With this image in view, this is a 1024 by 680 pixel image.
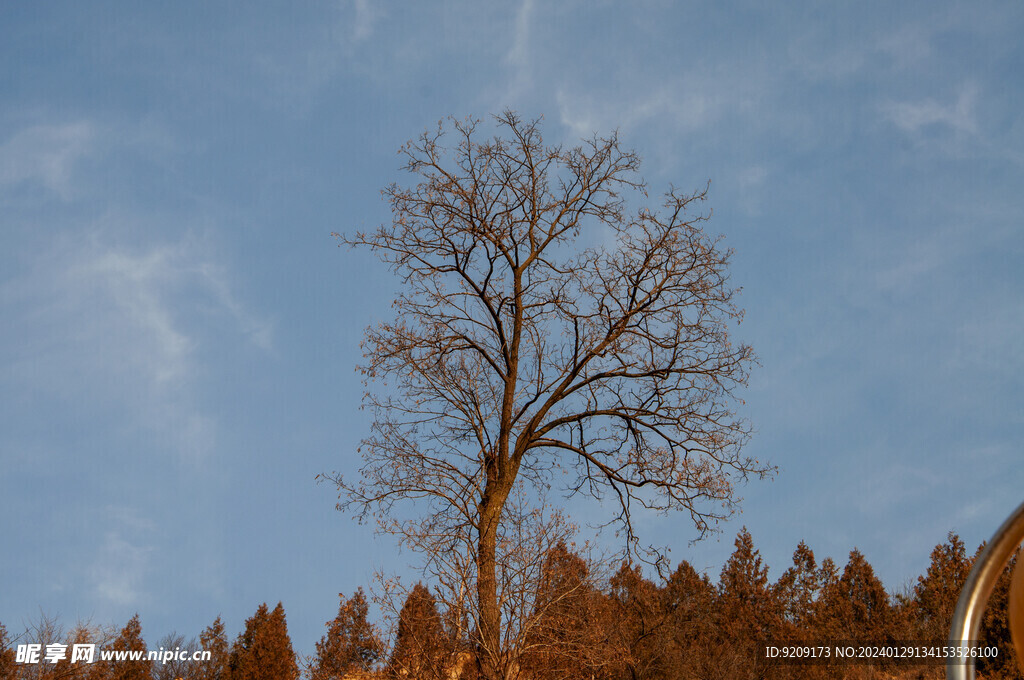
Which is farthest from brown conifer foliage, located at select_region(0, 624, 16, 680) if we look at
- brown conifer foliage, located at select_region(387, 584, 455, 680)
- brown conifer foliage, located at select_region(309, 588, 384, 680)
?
brown conifer foliage, located at select_region(387, 584, 455, 680)

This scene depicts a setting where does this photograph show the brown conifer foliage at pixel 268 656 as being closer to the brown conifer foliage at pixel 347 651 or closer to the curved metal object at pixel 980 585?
the brown conifer foliage at pixel 347 651

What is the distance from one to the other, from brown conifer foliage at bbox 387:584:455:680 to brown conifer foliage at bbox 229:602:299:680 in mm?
17307

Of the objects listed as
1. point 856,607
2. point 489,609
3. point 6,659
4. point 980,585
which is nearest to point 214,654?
point 6,659

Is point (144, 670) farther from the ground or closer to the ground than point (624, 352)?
closer to the ground

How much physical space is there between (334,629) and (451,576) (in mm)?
14021

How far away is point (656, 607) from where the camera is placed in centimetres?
2264

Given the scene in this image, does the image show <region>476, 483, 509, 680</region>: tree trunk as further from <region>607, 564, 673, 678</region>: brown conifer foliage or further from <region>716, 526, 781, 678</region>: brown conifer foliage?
<region>716, 526, 781, 678</region>: brown conifer foliage

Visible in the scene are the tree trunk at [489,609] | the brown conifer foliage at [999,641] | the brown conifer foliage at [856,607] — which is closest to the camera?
the tree trunk at [489,609]

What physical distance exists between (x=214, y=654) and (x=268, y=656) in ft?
52.7

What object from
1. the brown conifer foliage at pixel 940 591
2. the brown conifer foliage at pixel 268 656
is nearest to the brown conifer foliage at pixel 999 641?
the brown conifer foliage at pixel 940 591

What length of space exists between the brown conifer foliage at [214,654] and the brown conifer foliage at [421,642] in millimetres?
26539

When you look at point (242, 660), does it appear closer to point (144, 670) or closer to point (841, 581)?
point (144, 670)

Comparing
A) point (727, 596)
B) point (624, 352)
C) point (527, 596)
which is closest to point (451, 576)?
point (527, 596)

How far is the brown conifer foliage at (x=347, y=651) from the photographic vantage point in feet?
38.5
